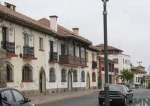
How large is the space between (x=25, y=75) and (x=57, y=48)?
9.38 meters

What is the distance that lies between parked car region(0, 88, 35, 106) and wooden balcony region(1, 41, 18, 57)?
18.2 metres

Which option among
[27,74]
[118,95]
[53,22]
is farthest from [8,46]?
[53,22]

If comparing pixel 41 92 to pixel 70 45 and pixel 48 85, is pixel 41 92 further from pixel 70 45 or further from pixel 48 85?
pixel 70 45

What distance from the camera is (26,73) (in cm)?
3528

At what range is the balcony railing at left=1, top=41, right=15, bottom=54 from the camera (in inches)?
1182

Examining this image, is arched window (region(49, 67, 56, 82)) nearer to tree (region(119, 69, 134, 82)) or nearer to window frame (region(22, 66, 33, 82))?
window frame (region(22, 66, 33, 82))

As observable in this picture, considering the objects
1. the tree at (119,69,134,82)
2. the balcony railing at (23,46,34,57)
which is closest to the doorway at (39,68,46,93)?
the balcony railing at (23,46,34,57)

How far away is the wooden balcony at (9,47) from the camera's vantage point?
3003 centimetres

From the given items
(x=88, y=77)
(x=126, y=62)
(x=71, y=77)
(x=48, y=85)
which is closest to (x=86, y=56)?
(x=88, y=77)

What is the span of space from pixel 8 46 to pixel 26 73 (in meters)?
5.62

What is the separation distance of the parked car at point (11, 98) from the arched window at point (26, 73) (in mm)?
22282

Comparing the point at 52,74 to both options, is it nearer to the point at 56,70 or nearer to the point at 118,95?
the point at 56,70

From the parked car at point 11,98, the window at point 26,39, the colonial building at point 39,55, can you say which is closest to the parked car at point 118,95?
the parked car at point 11,98

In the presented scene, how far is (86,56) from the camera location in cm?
5759
